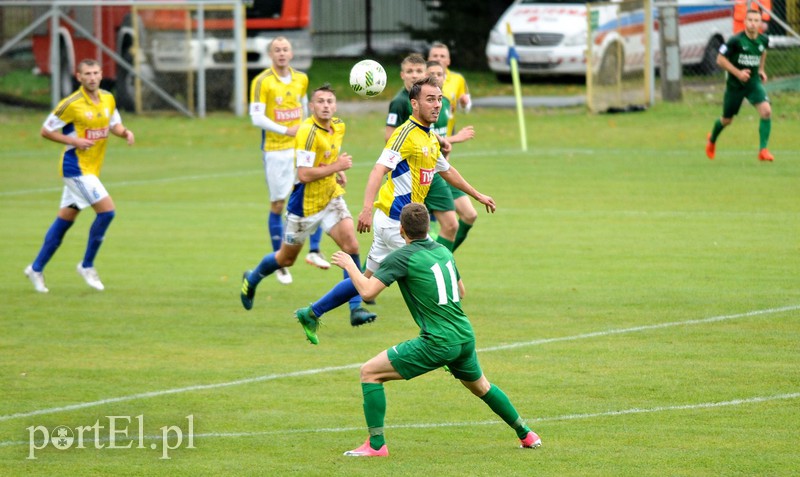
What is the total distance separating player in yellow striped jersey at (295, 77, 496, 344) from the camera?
9.98 metres

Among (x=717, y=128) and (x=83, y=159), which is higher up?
(x=83, y=159)

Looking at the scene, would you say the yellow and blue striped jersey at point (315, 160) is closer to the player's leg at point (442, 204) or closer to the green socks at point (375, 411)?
the player's leg at point (442, 204)

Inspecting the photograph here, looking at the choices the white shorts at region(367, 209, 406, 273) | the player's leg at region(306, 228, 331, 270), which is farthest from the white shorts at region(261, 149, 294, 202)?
the white shorts at region(367, 209, 406, 273)

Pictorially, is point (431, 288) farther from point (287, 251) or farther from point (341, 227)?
point (287, 251)

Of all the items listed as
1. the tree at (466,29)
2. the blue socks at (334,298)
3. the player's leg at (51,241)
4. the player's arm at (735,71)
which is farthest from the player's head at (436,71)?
the tree at (466,29)

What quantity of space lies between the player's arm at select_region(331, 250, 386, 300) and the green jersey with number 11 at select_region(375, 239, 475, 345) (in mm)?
64

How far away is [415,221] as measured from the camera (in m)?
7.60

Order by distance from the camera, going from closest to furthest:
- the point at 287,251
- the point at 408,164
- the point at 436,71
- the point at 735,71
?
1. the point at 408,164
2. the point at 287,251
3. the point at 436,71
4. the point at 735,71

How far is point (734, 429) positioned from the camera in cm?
809

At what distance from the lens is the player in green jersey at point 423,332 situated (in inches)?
296

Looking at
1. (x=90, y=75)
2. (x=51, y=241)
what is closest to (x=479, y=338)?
(x=51, y=241)

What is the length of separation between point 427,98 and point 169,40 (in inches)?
854

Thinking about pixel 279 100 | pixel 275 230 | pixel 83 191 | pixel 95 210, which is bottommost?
pixel 275 230

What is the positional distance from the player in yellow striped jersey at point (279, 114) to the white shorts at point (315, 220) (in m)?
2.65
